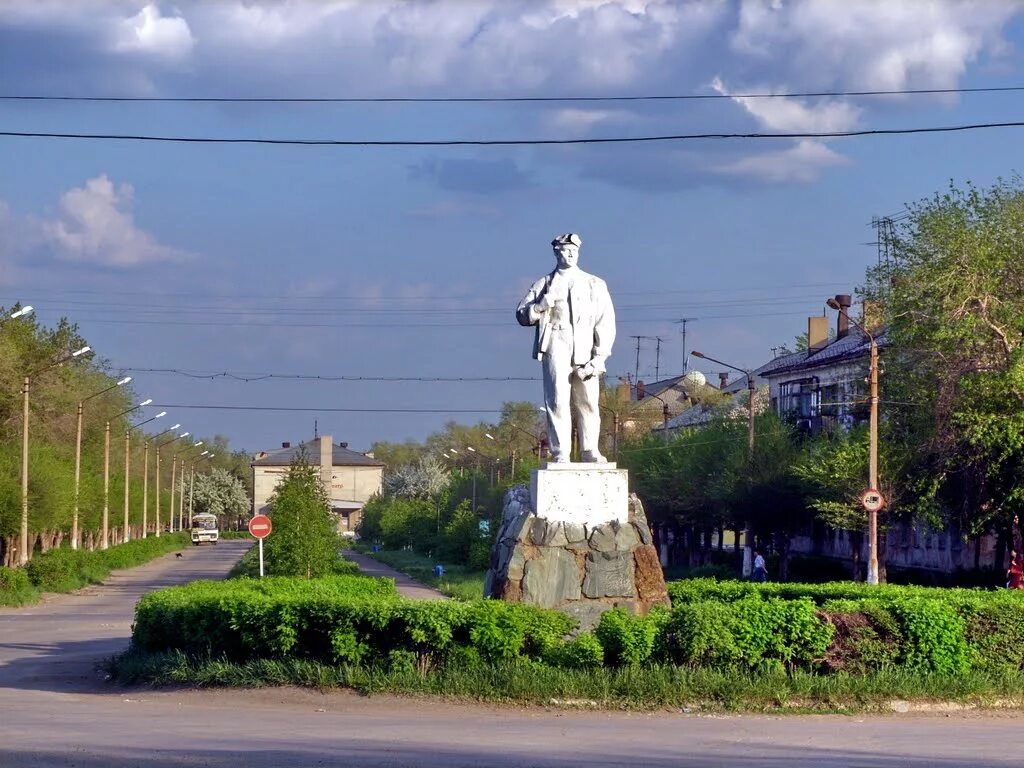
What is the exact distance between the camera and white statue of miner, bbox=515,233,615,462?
16047mm

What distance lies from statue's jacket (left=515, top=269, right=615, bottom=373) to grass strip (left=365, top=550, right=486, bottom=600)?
13.6m

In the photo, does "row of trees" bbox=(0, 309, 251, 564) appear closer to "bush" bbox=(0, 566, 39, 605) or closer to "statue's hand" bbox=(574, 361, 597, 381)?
"bush" bbox=(0, 566, 39, 605)

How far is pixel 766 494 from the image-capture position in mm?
51719

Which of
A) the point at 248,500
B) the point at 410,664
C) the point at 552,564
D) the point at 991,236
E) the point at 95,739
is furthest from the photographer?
the point at 248,500

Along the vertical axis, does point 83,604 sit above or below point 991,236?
below

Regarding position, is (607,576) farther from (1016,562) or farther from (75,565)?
(75,565)

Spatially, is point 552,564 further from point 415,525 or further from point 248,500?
point 248,500

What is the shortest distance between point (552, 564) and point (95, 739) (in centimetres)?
542

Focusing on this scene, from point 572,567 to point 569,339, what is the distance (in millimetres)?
2535

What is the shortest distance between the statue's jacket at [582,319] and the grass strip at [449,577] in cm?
1364

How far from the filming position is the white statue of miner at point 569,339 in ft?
52.6

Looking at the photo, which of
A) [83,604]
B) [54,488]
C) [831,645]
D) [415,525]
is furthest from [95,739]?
[415,525]

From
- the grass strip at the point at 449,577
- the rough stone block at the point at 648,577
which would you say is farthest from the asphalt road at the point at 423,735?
the grass strip at the point at 449,577

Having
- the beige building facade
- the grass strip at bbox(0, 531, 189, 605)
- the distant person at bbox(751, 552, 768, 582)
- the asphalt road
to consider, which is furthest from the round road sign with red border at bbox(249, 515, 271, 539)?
the beige building facade
